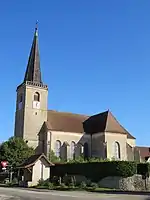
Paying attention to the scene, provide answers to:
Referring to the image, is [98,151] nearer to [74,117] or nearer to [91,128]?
[91,128]

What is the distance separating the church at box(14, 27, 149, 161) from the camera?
5301cm

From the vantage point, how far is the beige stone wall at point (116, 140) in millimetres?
52406

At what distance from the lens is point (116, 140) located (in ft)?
174

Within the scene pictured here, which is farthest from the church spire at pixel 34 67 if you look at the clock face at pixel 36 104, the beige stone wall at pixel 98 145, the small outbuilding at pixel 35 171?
the small outbuilding at pixel 35 171

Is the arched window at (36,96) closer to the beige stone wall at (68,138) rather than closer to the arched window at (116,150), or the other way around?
the beige stone wall at (68,138)

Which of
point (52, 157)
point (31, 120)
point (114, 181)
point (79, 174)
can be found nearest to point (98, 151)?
point (52, 157)

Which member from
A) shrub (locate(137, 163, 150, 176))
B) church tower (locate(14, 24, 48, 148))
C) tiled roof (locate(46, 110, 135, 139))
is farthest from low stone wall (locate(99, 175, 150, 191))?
church tower (locate(14, 24, 48, 148))

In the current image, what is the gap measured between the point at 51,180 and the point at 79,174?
3.53 metres

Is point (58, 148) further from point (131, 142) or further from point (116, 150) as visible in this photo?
point (131, 142)

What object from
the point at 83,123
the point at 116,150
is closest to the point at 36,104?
the point at 83,123

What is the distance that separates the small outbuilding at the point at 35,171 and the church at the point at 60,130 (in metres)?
13.5

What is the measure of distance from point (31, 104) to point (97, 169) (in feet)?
80.2

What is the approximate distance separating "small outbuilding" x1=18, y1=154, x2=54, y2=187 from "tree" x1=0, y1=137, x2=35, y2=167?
362 inches

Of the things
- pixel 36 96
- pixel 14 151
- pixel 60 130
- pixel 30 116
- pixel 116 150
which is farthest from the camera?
pixel 36 96
